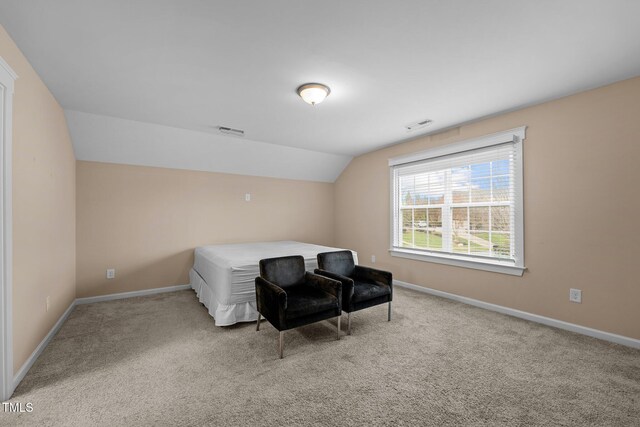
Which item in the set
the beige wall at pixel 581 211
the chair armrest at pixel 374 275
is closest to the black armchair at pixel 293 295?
the chair armrest at pixel 374 275

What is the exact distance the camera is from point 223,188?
4824 mm

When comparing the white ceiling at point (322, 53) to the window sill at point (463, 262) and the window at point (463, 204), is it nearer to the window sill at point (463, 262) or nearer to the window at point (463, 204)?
the window at point (463, 204)

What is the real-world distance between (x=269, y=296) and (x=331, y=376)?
0.85 meters

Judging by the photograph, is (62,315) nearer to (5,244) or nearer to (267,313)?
(5,244)

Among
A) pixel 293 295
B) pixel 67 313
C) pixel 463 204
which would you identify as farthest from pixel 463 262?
pixel 67 313

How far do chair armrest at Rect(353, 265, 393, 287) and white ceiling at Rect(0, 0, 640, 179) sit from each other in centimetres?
192

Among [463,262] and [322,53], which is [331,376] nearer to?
[322,53]

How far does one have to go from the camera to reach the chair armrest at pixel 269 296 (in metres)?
2.36

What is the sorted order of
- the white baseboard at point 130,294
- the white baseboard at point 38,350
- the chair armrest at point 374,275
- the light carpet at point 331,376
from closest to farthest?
the light carpet at point 331,376
the white baseboard at point 38,350
the chair armrest at point 374,275
the white baseboard at point 130,294

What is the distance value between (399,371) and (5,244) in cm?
290

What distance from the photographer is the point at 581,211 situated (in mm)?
2801

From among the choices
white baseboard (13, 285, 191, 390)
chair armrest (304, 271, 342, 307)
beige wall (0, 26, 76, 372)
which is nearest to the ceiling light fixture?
chair armrest (304, 271, 342, 307)

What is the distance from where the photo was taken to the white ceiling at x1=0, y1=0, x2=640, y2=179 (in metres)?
1.68

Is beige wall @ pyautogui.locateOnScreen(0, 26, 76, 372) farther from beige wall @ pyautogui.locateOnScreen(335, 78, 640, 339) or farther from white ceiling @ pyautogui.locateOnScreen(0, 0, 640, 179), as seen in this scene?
beige wall @ pyautogui.locateOnScreen(335, 78, 640, 339)
